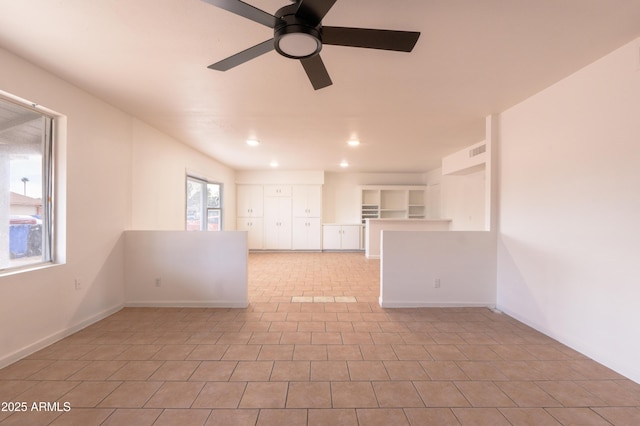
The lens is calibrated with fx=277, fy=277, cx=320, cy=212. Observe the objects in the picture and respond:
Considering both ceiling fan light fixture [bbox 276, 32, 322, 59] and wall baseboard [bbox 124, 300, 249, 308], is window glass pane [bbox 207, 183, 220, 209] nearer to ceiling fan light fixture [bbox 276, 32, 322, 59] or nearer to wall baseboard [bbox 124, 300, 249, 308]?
wall baseboard [bbox 124, 300, 249, 308]

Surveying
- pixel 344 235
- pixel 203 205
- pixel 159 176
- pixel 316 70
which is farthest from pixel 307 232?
pixel 316 70

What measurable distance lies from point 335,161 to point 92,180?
4831 mm

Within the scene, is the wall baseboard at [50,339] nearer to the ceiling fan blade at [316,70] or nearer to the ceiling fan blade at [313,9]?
the ceiling fan blade at [316,70]

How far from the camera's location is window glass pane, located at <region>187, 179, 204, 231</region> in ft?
18.9

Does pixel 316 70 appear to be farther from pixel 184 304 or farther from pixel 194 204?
pixel 194 204

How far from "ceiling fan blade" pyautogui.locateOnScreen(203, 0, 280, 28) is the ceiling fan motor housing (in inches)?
1.5

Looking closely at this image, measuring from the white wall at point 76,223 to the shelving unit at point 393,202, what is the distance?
640cm

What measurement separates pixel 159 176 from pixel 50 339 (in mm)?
2474

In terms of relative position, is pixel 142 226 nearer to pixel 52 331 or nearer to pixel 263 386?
pixel 52 331

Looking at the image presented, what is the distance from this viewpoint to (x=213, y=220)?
7109 mm

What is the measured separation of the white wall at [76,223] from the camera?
2.31m

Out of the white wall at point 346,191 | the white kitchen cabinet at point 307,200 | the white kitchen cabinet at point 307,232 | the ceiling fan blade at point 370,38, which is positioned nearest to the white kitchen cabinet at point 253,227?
the white kitchen cabinet at point 307,232

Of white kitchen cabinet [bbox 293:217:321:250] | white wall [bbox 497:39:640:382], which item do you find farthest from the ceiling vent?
white kitchen cabinet [bbox 293:217:321:250]

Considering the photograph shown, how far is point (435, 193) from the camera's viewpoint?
7.88 m
